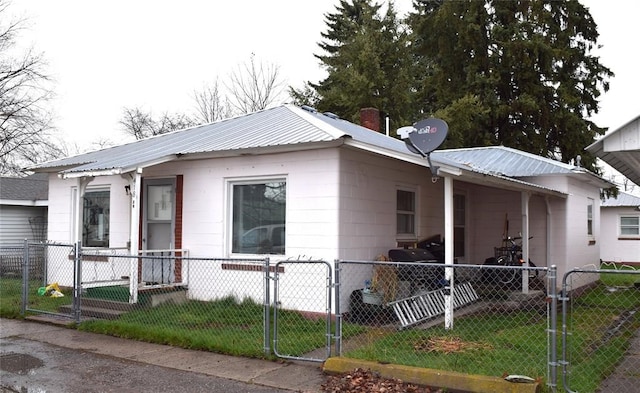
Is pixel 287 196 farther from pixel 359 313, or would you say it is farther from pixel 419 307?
pixel 419 307

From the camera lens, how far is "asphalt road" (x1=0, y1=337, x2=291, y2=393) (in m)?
5.73

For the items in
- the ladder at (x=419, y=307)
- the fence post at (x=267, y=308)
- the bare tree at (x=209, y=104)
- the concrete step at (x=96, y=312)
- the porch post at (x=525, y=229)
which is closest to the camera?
the fence post at (x=267, y=308)

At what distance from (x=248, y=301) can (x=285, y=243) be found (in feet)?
3.92

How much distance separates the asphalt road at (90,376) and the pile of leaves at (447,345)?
85.6 inches

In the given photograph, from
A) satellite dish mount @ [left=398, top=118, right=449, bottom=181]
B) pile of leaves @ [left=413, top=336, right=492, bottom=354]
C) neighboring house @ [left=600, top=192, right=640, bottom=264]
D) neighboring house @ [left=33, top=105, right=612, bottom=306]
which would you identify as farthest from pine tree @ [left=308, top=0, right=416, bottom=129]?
pile of leaves @ [left=413, top=336, right=492, bottom=354]

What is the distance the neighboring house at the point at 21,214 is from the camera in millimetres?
20016

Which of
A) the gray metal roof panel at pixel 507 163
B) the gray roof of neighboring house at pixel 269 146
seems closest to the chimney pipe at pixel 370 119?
the gray metal roof panel at pixel 507 163

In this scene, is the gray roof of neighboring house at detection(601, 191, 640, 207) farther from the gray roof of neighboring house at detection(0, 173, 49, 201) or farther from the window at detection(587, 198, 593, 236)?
the gray roof of neighboring house at detection(0, 173, 49, 201)

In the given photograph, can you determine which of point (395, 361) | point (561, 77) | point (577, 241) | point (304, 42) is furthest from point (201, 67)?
point (395, 361)

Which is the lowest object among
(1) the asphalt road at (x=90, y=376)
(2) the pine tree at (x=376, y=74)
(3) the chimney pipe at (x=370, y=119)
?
(1) the asphalt road at (x=90, y=376)

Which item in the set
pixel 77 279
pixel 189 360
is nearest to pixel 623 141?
pixel 189 360

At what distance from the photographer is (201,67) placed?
35.6 meters

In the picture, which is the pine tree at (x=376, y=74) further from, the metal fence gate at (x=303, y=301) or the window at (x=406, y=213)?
the metal fence gate at (x=303, y=301)

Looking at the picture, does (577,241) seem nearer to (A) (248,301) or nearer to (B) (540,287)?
(B) (540,287)
